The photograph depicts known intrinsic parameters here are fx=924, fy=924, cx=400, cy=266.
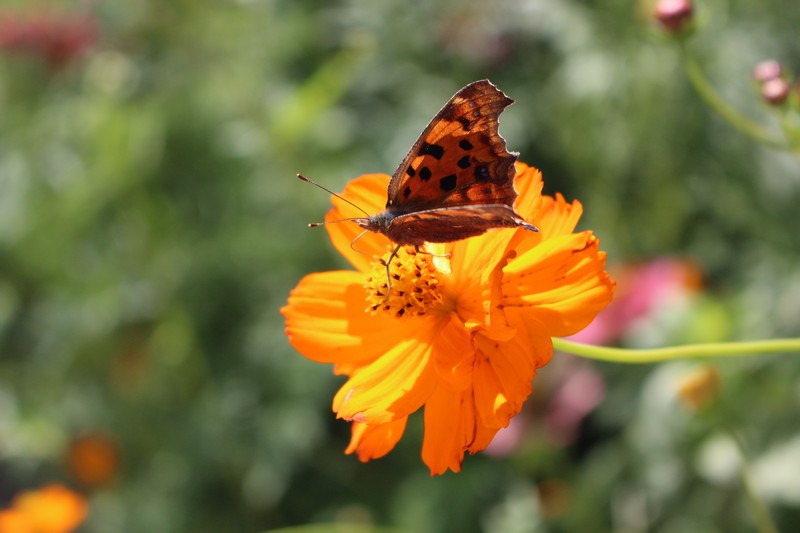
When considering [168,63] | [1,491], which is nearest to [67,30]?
[168,63]

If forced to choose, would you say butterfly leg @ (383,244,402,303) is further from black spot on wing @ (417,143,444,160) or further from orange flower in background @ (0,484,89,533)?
orange flower in background @ (0,484,89,533)

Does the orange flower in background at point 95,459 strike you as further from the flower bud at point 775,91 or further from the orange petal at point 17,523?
the flower bud at point 775,91

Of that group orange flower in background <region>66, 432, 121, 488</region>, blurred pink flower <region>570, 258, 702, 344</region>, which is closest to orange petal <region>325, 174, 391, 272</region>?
blurred pink flower <region>570, 258, 702, 344</region>

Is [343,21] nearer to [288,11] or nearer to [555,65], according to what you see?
[288,11]

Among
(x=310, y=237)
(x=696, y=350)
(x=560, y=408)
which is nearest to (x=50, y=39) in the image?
(x=310, y=237)

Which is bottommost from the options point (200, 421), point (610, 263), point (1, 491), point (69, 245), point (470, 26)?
point (1, 491)
